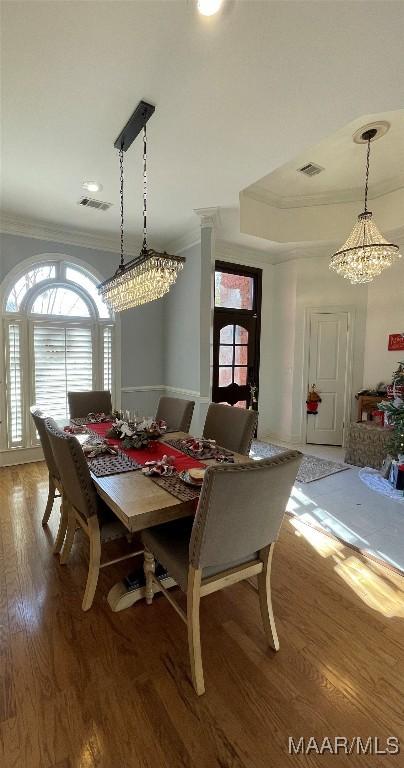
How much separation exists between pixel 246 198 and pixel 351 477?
11.5 feet

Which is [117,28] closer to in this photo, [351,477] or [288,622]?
[288,622]

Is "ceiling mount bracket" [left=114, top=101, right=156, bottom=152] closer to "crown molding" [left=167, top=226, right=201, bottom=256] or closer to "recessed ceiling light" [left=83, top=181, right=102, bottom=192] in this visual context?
"recessed ceiling light" [left=83, top=181, right=102, bottom=192]

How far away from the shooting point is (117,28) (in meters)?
1.67

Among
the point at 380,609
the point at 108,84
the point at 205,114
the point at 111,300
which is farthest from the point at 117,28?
the point at 380,609

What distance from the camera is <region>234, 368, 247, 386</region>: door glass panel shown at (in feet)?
16.6

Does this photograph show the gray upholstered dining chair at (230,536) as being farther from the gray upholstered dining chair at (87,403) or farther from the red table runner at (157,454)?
the gray upholstered dining chair at (87,403)

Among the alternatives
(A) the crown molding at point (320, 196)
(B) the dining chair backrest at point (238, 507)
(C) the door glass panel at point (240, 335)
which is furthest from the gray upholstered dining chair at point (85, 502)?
(A) the crown molding at point (320, 196)

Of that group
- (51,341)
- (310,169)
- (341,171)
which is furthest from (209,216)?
(51,341)

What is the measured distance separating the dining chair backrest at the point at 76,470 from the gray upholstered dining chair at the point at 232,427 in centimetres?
115

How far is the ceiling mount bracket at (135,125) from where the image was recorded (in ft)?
7.17

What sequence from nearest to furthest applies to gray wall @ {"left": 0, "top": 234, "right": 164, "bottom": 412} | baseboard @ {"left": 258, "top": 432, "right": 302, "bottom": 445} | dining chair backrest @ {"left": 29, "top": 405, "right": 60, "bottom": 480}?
dining chair backrest @ {"left": 29, "top": 405, "right": 60, "bottom": 480}
gray wall @ {"left": 0, "top": 234, "right": 164, "bottom": 412}
baseboard @ {"left": 258, "top": 432, "right": 302, "bottom": 445}

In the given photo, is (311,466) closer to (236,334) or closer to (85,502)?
(236,334)

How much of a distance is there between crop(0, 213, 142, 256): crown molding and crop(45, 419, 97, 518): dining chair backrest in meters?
3.28

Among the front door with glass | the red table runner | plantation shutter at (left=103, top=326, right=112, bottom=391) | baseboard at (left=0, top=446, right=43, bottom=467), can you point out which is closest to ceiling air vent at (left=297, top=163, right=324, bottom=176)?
the front door with glass
